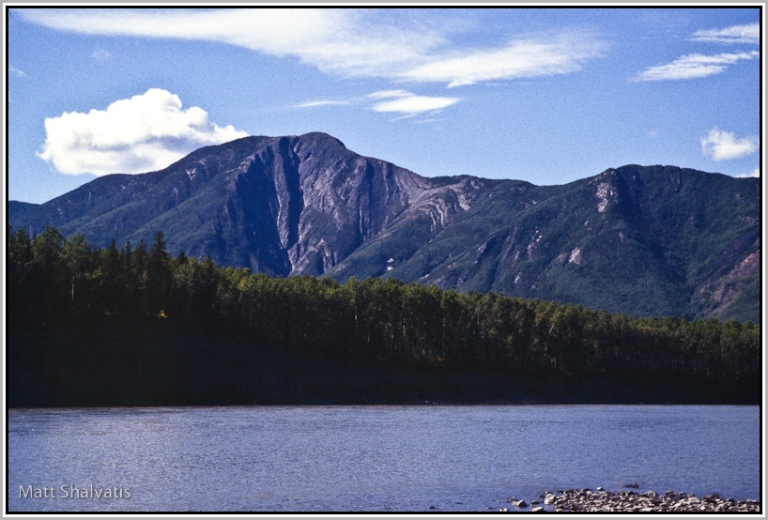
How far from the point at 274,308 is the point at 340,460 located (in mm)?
106424

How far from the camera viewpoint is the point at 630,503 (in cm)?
4556

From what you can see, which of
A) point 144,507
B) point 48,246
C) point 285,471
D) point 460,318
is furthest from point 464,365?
point 144,507

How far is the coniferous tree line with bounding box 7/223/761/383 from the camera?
441 ft

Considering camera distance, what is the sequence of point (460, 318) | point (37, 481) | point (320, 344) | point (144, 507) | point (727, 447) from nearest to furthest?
point (144, 507) < point (37, 481) < point (727, 447) < point (320, 344) < point (460, 318)

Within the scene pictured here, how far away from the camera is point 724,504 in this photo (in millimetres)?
46000

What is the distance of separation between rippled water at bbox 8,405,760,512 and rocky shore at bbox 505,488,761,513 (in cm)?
212

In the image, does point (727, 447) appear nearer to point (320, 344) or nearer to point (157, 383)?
point (157, 383)

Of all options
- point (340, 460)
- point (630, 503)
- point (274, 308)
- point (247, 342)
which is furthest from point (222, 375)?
point (630, 503)

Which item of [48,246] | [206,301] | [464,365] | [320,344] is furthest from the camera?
[464,365]

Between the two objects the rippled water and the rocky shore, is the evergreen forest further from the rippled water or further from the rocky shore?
the rocky shore

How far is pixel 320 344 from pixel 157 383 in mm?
45460

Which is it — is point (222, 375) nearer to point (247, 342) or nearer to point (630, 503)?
point (247, 342)

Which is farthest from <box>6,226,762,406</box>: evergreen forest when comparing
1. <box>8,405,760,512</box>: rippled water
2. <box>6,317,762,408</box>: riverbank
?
<box>8,405,760,512</box>: rippled water

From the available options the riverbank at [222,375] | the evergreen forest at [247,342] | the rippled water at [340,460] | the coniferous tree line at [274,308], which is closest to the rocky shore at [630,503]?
the rippled water at [340,460]
